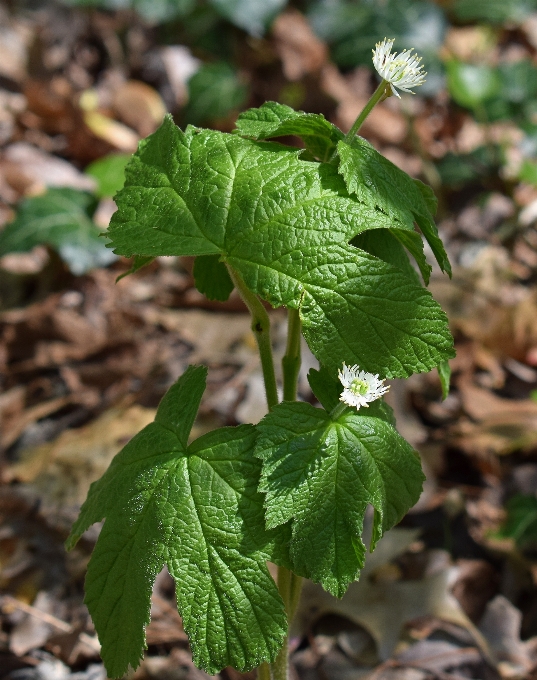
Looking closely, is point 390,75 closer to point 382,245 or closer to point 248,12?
point 382,245

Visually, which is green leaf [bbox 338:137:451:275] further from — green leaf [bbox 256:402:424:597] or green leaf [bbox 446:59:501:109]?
green leaf [bbox 446:59:501:109]

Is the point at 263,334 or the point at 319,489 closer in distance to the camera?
the point at 319,489

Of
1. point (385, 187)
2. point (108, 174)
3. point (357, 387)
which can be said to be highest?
point (108, 174)

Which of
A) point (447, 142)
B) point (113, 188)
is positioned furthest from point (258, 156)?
point (447, 142)

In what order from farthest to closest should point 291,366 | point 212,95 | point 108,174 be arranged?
point 212,95, point 108,174, point 291,366

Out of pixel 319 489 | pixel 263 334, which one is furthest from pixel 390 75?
pixel 319 489

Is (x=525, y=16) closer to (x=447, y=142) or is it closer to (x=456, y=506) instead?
(x=447, y=142)

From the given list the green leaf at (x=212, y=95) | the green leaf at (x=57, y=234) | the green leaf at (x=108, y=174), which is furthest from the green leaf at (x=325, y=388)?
the green leaf at (x=212, y=95)
